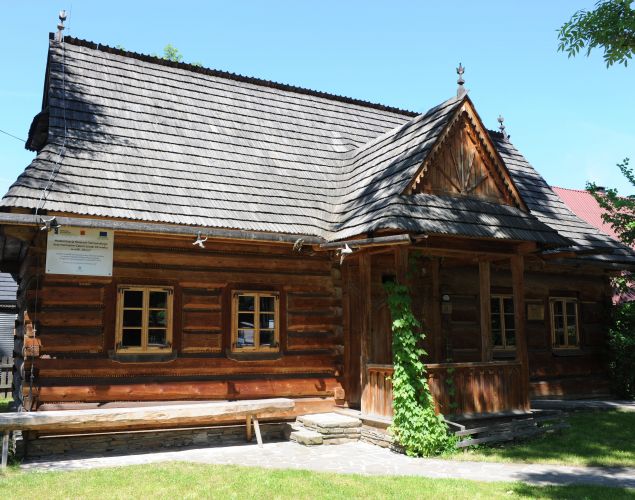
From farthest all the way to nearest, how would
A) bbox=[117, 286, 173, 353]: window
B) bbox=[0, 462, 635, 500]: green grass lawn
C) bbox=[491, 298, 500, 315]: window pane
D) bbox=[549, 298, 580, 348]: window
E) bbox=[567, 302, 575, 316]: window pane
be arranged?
bbox=[567, 302, 575, 316]: window pane < bbox=[549, 298, 580, 348]: window < bbox=[491, 298, 500, 315]: window pane < bbox=[117, 286, 173, 353]: window < bbox=[0, 462, 635, 500]: green grass lawn

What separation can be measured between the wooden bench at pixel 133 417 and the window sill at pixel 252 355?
2.76 ft

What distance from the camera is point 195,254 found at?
33.9 ft

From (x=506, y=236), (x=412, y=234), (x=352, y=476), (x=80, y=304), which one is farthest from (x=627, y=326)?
(x=80, y=304)

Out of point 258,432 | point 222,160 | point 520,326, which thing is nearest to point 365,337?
point 258,432

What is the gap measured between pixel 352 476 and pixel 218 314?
4171mm

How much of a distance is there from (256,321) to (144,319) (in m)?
2.01

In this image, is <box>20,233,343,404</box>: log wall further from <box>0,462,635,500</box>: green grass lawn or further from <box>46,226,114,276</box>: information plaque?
<box>0,462,635,500</box>: green grass lawn

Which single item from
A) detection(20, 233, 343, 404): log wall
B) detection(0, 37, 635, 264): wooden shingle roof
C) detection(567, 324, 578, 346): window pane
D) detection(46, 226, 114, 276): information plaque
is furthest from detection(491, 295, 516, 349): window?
detection(46, 226, 114, 276): information plaque

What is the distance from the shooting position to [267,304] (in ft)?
35.9

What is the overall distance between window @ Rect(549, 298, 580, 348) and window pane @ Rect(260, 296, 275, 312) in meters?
7.47

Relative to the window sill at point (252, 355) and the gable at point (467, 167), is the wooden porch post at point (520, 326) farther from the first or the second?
the window sill at point (252, 355)

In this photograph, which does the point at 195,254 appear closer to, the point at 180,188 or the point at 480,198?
the point at 180,188

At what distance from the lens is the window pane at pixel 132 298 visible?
9797mm

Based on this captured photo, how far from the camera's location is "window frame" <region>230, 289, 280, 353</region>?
411 inches
